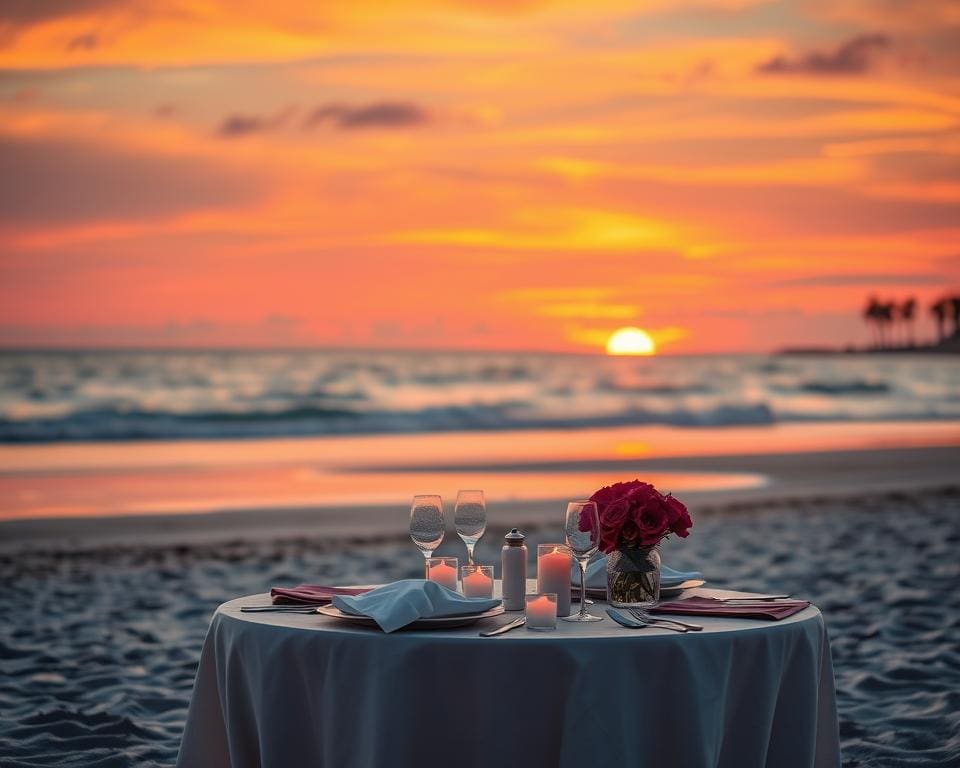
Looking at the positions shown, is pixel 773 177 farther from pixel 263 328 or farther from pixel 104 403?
pixel 263 328

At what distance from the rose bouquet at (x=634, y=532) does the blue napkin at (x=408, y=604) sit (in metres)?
0.33

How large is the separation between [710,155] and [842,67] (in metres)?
2.16

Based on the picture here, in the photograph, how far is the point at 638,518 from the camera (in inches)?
112

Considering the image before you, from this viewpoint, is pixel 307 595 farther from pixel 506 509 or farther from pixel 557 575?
pixel 506 509

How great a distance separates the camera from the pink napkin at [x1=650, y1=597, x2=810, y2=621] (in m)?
2.76

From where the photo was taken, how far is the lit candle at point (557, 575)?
284 cm

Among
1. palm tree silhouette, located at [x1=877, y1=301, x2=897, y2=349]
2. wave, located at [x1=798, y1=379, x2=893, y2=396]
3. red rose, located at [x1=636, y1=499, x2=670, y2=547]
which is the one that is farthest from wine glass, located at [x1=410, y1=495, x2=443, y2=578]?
palm tree silhouette, located at [x1=877, y1=301, x2=897, y2=349]

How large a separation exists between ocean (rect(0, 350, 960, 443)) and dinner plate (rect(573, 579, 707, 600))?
50.2 ft

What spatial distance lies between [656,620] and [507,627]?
0.34 m

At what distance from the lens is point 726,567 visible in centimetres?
709

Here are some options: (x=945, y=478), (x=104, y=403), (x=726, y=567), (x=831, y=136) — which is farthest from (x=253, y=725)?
(x=104, y=403)

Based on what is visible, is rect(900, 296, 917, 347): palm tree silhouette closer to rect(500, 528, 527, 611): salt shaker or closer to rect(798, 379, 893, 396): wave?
rect(798, 379, 893, 396): wave

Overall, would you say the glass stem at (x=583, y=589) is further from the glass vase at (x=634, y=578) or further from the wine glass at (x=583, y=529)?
the glass vase at (x=634, y=578)

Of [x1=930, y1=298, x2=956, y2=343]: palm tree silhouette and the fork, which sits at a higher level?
[x1=930, y1=298, x2=956, y2=343]: palm tree silhouette
